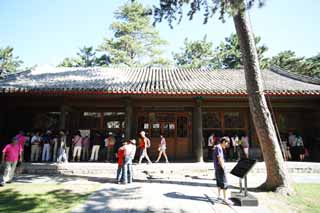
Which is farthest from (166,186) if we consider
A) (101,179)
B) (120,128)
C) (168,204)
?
(120,128)

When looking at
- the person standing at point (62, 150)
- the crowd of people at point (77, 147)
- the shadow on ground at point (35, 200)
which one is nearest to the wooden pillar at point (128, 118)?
the crowd of people at point (77, 147)

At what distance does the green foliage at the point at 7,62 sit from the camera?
31.2 metres

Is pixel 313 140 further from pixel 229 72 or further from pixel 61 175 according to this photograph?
pixel 61 175

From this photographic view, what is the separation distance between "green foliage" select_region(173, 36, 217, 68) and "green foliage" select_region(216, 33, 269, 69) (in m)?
1.25

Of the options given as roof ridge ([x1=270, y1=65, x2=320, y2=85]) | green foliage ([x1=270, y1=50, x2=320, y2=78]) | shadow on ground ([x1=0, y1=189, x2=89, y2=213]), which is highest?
green foliage ([x1=270, y1=50, x2=320, y2=78])

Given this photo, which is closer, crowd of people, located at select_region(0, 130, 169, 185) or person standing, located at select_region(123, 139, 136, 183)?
person standing, located at select_region(123, 139, 136, 183)

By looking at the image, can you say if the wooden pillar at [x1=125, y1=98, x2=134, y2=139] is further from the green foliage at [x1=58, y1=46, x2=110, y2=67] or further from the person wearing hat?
the green foliage at [x1=58, y1=46, x2=110, y2=67]

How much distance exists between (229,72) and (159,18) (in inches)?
323

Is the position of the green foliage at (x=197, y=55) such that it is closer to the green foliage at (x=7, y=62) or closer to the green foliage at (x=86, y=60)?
the green foliage at (x=86, y=60)

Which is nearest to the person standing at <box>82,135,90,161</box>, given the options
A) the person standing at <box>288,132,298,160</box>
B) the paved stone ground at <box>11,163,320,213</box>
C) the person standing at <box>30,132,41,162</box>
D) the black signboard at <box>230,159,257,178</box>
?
the person standing at <box>30,132,41,162</box>

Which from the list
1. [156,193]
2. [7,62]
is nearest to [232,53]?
[156,193]

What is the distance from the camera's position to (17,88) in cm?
824

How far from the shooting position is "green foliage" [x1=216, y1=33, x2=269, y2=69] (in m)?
27.6

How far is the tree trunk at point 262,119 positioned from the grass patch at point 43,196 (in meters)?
5.05
